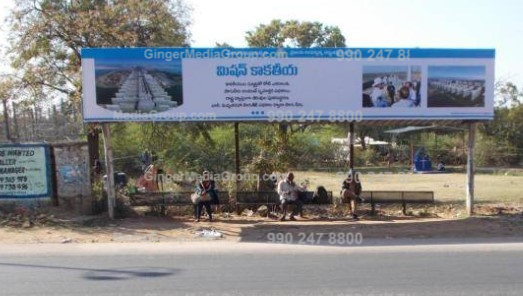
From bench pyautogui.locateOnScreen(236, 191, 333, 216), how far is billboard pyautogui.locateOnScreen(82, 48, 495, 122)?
7.41 ft

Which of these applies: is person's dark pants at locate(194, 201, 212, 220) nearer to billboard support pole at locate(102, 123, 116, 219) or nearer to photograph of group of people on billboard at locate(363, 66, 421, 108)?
billboard support pole at locate(102, 123, 116, 219)

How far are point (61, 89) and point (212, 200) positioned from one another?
32.0ft

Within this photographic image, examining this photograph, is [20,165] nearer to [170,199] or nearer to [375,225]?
[170,199]

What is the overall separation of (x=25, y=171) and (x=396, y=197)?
9.63 m

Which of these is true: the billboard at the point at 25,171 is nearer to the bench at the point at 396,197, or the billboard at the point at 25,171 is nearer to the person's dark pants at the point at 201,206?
the person's dark pants at the point at 201,206

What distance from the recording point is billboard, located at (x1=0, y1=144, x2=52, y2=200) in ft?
44.5

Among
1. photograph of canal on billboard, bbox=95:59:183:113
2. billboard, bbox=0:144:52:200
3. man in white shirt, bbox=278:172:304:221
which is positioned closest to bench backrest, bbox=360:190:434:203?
man in white shirt, bbox=278:172:304:221

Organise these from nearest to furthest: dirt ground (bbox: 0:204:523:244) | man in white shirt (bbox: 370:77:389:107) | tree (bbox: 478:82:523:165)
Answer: dirt ground (bbox: 0:204:523:244), man in white shirt (bbox: 370:77:389:107), tree (bbox: 478:82:523:165)

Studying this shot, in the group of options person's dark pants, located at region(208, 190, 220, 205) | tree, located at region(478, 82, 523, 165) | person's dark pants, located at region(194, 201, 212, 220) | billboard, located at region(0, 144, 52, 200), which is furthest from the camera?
tree, located at region(478, 82, 523, 165)

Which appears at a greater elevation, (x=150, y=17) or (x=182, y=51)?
(x=150, y=17)

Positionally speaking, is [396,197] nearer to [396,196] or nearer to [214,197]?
→ [396,196]

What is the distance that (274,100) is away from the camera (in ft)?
40.9

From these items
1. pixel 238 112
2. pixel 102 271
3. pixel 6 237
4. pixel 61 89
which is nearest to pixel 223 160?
pixel 238 112

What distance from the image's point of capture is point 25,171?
13.6m
